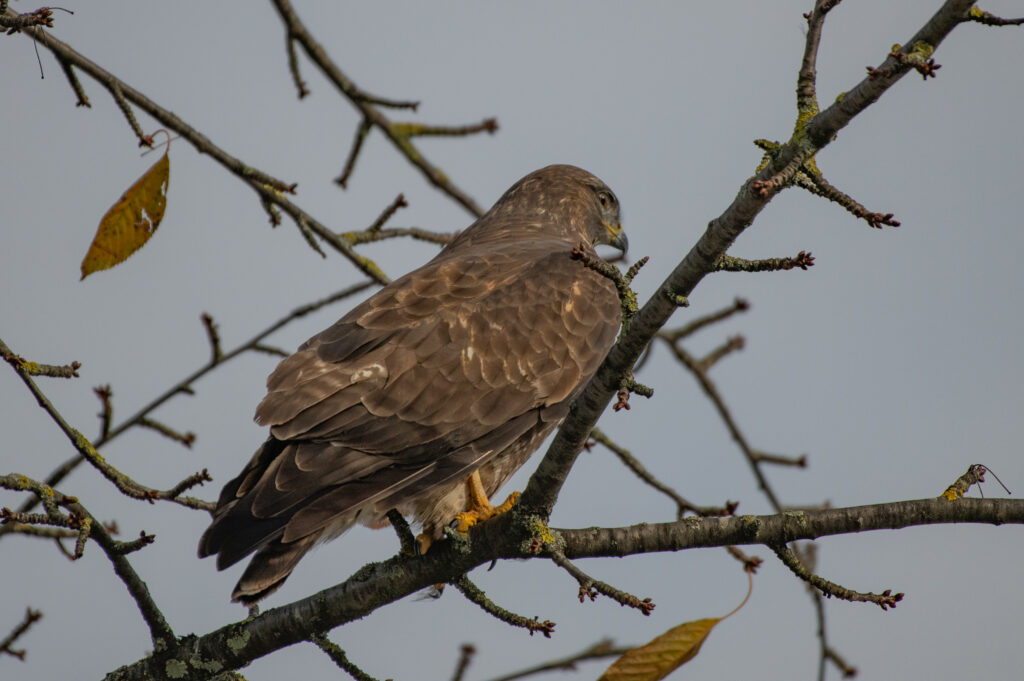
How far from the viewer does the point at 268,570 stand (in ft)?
14.5

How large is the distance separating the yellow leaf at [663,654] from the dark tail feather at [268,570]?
1264 mm

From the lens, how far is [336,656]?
4.59 m

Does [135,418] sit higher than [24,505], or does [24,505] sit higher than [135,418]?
[135,418]

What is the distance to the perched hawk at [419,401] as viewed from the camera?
179 inches

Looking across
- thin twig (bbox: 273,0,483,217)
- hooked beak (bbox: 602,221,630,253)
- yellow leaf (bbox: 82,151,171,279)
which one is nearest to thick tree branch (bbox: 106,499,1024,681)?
yellow leaf (bbox: 82,151,171,279)

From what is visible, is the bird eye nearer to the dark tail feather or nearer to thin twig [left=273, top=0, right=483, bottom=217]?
thin twig [left=273, top=0, right=483, bottom=217]

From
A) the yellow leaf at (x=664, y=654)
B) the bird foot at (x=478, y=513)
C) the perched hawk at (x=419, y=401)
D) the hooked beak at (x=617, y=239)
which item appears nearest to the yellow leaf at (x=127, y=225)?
the perched hawk at (x=419, y=401)

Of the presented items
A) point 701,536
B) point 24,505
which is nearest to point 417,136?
point 24,505

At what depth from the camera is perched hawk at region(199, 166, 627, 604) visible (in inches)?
179

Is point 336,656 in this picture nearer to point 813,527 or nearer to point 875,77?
point 813,527

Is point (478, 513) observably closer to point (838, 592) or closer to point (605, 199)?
point (838, 592)

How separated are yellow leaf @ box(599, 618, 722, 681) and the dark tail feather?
1.26m

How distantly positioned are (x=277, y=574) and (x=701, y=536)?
151 cm

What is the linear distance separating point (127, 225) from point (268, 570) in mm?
1425
